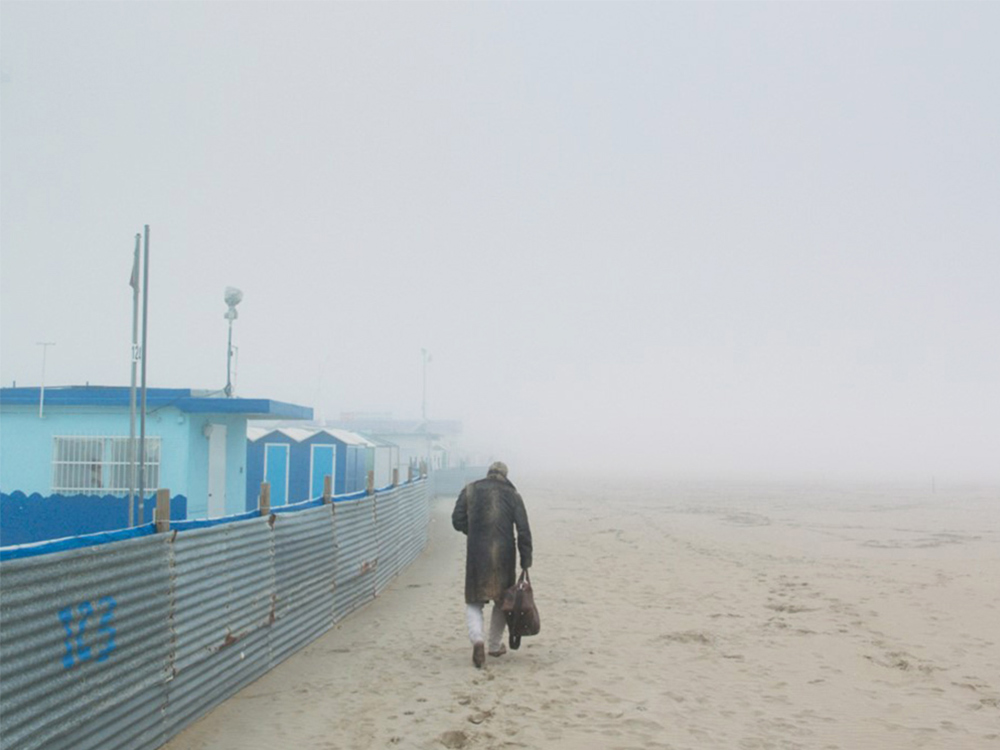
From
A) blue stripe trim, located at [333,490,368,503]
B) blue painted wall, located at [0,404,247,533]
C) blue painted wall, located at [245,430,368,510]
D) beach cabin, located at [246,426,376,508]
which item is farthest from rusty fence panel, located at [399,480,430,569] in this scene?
beach cabin, located at [246,426,376,508]

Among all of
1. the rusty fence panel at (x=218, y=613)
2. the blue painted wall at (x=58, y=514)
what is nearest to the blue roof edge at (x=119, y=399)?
the blue painted wall at (x=58, y=514)

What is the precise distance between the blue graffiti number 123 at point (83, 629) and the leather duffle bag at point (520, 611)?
423 cm

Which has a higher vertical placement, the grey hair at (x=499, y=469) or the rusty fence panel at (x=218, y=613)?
the grey hair at (x=499, y=469)

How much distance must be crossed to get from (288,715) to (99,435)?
11.4 meters

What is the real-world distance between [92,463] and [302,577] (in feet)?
29.6

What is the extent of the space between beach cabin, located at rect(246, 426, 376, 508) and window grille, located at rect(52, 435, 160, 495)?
436 inches

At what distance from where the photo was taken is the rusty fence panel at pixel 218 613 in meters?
6.83

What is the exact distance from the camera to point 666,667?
923 cm

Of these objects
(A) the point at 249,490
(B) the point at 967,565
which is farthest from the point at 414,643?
(A) the point at 249,490

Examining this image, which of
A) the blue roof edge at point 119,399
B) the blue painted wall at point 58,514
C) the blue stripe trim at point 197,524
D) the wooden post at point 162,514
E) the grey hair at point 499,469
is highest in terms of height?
the blue roof edge at point 119,399

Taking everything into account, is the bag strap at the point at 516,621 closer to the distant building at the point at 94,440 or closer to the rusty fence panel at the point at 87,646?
the rusty fence panel at the point at 87,646

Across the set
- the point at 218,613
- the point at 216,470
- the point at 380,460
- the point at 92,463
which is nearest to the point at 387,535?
the point at 216,470

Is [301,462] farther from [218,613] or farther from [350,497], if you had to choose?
[218,613]

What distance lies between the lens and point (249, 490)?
27766 millimetres
